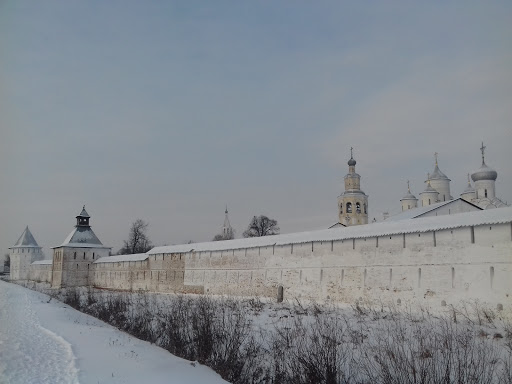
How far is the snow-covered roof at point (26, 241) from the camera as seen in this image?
163 ft


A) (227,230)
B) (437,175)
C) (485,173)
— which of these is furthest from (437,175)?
(227,230)

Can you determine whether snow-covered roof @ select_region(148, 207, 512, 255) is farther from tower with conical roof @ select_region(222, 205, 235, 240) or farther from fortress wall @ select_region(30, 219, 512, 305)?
tower with conical roof @ select_region(222, 205, 235, 240)

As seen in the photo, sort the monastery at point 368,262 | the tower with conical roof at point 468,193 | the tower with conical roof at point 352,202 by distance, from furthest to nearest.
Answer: the tower with conical roof at point 468,193
the tower with conical roof at point 352,202
the monastery at point 368,262

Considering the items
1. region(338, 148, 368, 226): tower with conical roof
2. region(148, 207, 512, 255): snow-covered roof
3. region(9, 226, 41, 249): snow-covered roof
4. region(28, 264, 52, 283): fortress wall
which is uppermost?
region(338, 148, 368, 226): tower with conical roof

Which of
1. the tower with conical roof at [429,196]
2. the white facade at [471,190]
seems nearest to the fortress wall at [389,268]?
the white facade at [471,190]

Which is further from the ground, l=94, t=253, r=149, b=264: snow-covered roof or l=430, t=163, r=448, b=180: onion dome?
l=430, t=163, r=448, b=180: onion dome

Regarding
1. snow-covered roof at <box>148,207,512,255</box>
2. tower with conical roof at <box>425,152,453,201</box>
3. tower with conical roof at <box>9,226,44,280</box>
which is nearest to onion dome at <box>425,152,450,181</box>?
tower with conical roof at <box>425,152,453,201</box>

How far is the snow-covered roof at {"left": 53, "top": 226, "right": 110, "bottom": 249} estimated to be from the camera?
33.5m

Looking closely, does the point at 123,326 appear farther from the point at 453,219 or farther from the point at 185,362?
the point at 453,219

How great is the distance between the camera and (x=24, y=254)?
4931 cm

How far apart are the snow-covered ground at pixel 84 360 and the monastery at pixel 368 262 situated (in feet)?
21.5

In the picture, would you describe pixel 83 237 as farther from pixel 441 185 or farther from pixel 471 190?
pixel 471 190

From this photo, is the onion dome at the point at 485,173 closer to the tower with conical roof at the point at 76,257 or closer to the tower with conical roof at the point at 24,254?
Result: the tower with conical roof at the point at 76,257

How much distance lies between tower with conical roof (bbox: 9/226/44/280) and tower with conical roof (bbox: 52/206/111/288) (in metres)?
16.6
